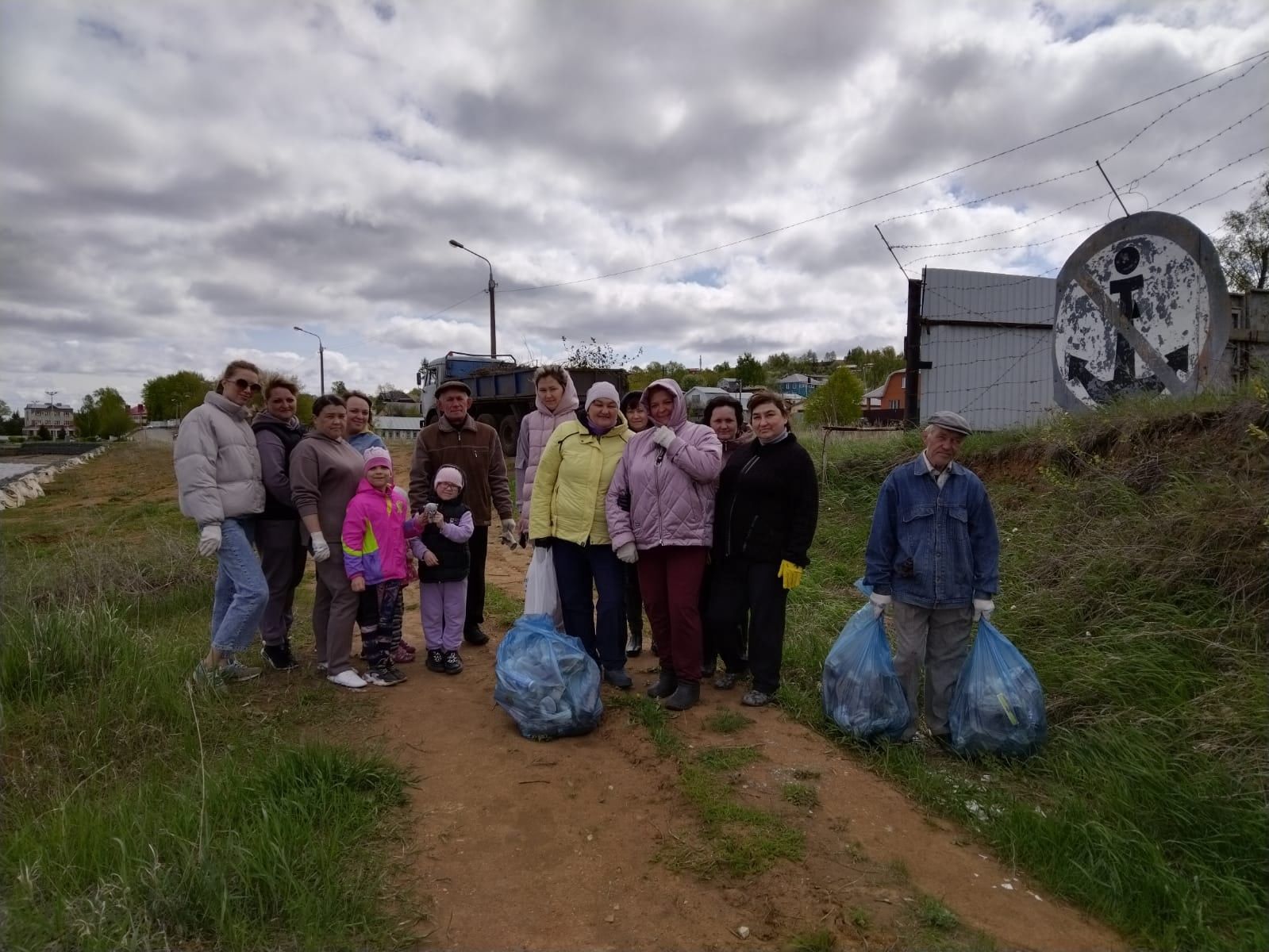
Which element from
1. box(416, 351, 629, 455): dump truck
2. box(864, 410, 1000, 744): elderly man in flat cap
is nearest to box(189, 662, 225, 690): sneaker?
box(864, 410, 1000, 744): elderly man in flat cap

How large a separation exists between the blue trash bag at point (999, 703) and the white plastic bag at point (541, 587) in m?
2.04

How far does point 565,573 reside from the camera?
12.8 feet

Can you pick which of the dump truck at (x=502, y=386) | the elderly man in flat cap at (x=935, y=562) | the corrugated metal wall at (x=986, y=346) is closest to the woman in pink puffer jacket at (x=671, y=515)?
the elderly man in flat cap at (x=935, y=562)

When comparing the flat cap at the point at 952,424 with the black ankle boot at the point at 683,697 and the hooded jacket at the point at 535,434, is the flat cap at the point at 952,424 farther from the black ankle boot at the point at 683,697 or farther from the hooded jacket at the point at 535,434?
the hooded jacket at the point at 535,434

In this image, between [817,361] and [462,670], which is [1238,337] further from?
[817,361]

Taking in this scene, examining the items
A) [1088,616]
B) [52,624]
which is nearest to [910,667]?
[1088,616]

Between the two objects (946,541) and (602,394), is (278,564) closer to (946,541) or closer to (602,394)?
(602,394)

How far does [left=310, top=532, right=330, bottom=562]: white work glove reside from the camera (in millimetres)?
3766

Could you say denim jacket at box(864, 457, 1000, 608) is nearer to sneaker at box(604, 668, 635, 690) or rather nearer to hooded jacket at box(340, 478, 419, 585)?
sneaker at box(604, 668, 635, 690)

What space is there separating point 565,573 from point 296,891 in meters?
2.00

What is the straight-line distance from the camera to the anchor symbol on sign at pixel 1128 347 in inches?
204

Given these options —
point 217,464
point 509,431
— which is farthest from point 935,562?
point 509,431

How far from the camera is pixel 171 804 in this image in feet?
8.41

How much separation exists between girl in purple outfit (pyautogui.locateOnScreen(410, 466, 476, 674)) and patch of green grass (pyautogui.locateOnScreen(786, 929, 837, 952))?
271 cm
